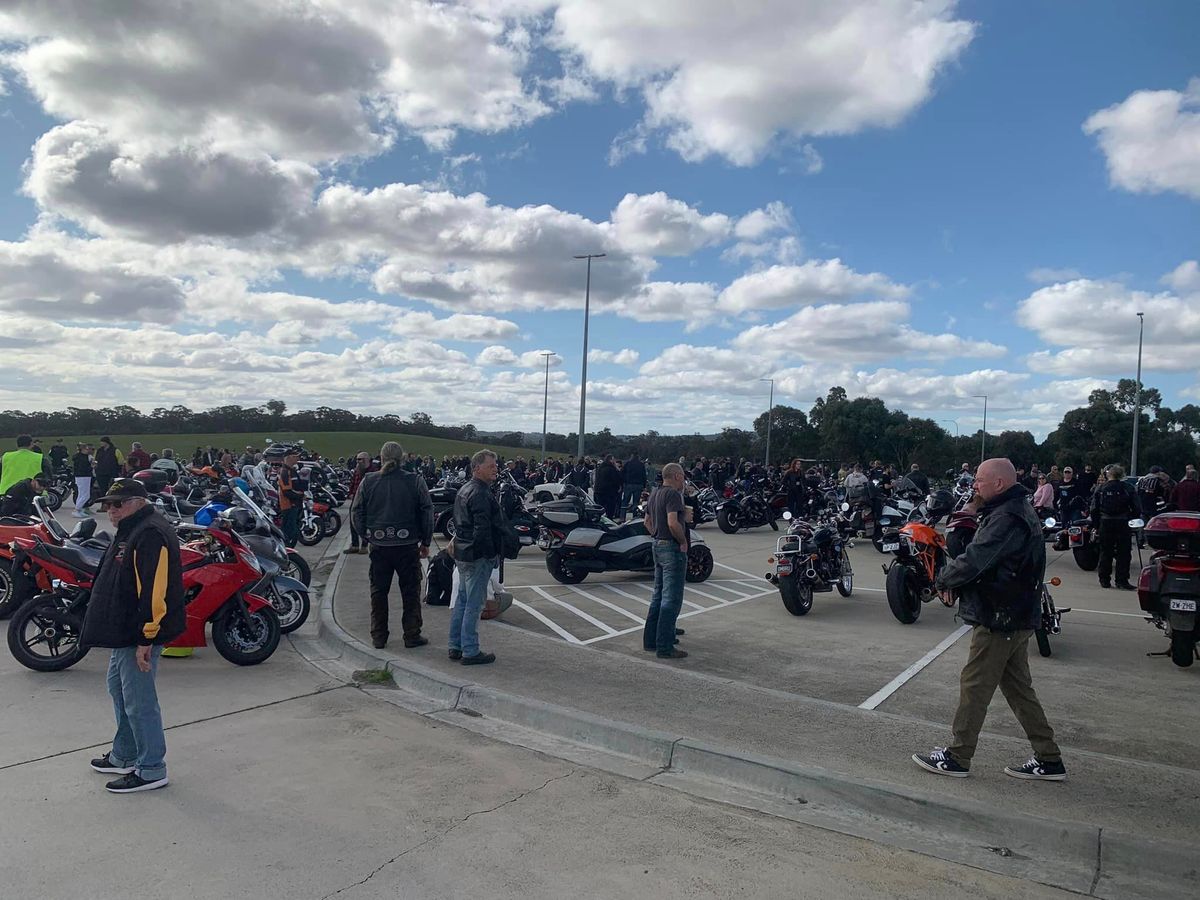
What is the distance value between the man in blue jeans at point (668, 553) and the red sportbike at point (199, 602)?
3.24 meters

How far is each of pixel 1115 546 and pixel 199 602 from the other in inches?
461

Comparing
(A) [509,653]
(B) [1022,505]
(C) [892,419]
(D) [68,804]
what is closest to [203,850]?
(D) [68,804]

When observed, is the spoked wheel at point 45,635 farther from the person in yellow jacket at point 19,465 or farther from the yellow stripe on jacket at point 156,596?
the person in yellow jacket at point 19,465

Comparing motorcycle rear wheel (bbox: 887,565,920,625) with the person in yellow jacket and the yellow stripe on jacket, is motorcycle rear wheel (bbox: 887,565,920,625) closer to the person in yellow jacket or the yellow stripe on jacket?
the yellow stripe on jacket

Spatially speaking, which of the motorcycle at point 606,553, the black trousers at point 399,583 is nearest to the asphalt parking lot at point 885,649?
the motorcycle at point 606,553

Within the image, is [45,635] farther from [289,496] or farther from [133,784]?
[289,496]

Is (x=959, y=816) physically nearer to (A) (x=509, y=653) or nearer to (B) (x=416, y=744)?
(B) (x=416, y=744)

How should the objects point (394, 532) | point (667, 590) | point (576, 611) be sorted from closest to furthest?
point (667, 590) → point (394, 532) → point (576, 611)

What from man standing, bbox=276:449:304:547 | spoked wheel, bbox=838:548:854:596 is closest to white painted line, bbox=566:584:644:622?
spoked wheel, bbox=838:548:854:596

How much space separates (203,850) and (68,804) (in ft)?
3.30

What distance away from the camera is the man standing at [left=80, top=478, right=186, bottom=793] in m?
4.50

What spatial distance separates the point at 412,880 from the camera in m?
3.62

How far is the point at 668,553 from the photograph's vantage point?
24.4ft

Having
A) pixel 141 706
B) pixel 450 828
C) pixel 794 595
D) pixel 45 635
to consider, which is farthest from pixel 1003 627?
pixel 45 635
